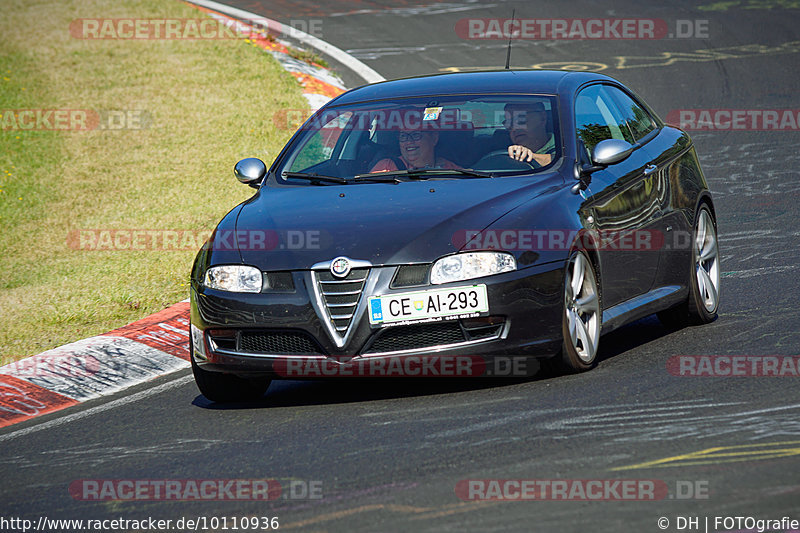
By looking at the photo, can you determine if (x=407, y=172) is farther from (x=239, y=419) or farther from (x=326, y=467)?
(x=326, y=467)

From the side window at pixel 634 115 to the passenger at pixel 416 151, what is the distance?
154 cm

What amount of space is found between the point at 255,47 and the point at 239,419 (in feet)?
48.7

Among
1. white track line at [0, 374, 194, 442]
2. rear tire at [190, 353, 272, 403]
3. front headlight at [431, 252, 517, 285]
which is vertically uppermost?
front headlight at [431, 252, 517, 285]

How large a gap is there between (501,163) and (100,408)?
2768 mm

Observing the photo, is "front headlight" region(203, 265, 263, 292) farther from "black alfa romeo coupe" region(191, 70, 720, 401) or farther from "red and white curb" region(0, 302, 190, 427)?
"red and white curb" region(0, 302, 190, 427)

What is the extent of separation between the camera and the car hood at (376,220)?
617 cm

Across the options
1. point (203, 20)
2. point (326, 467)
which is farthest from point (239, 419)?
point (203, 20)

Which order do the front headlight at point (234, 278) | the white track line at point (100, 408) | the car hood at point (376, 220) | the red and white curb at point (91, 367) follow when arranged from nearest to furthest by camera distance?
the car hood at point (376, 220), the front headlight at point (234, 278), the white track line at point (100, 408), the red and white curb at point (91, 367)

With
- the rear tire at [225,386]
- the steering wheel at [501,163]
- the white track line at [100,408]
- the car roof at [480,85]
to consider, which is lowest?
the white track line at [100,408]

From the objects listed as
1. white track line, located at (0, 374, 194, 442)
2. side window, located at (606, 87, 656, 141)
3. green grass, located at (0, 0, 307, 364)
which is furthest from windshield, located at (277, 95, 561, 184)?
green grass, located at (0, 0, 307, 364)

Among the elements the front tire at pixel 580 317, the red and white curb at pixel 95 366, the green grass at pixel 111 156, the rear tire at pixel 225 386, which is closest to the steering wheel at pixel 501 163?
the front tire at pixel 580 317

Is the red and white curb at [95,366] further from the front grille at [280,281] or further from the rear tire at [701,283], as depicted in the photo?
the rear tire at [701,283]

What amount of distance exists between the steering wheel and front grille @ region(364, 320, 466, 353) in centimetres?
135

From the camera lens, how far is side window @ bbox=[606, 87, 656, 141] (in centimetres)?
817
